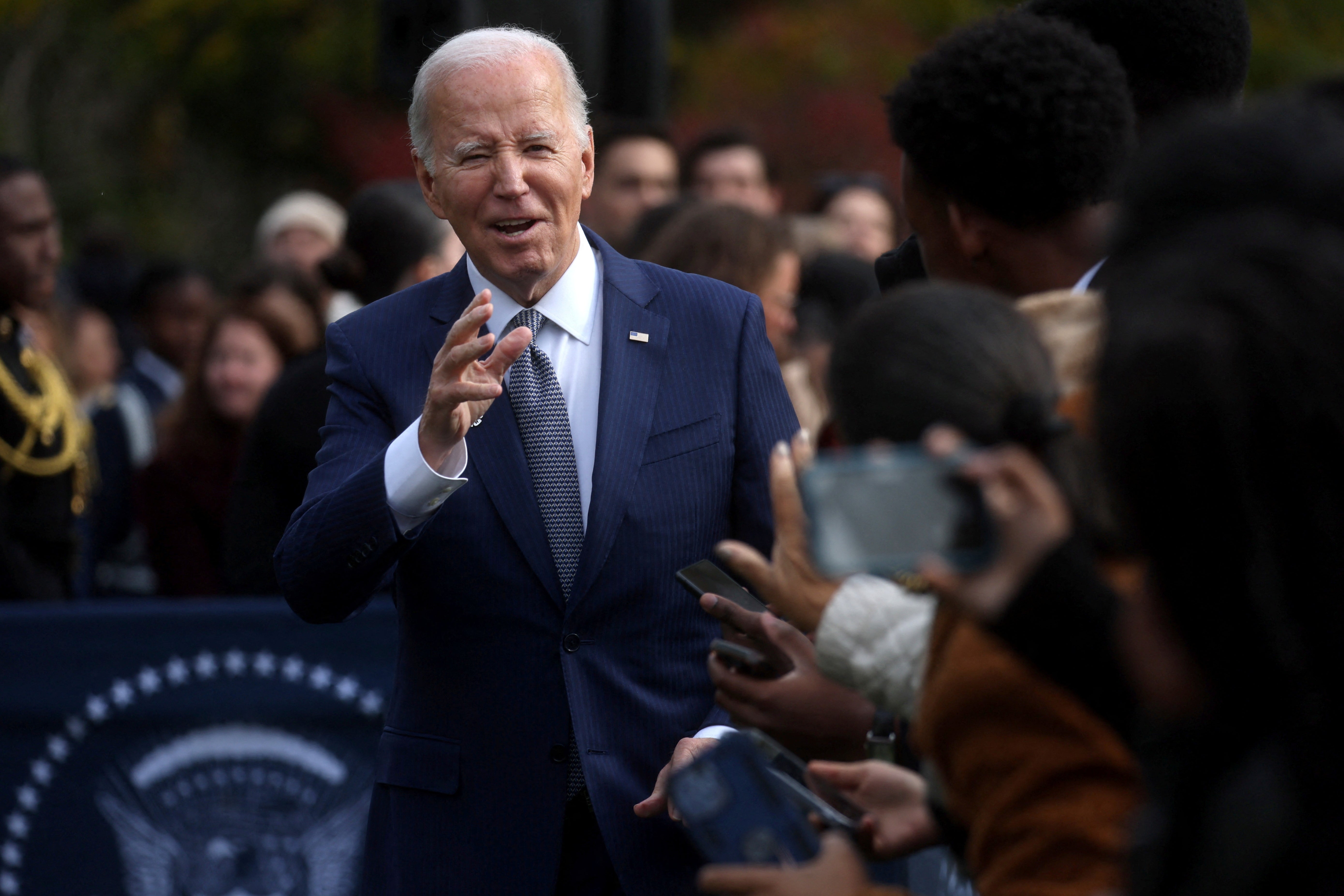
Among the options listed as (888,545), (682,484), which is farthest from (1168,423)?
(682,484)

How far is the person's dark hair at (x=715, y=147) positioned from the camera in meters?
7.32

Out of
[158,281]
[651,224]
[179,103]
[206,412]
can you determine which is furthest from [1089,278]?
[179,103]

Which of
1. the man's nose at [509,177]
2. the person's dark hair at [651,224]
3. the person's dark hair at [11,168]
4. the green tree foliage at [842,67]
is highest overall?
the green tree foliage at [842,67]

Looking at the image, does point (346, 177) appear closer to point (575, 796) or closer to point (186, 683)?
point (186, 683)

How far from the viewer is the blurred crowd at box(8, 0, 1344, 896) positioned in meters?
1.30

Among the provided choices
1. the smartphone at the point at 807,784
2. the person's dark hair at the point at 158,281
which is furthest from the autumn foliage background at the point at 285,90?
the smartphone at the point at 807,784

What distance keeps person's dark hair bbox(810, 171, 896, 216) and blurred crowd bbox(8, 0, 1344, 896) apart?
5.29 meters

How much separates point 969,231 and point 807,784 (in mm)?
790

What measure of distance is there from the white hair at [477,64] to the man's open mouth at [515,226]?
0.17 meters

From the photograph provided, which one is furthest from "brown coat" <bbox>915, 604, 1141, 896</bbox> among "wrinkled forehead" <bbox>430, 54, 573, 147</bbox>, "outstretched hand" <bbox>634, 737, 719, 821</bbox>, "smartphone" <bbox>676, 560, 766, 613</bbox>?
"wrinkled forehead" <bbox>430, 54, 573, 147</bbox>

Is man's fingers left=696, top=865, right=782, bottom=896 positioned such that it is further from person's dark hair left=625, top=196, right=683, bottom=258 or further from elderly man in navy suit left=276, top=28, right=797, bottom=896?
person's dark hair left=625, top=196, right=683, bottom=258

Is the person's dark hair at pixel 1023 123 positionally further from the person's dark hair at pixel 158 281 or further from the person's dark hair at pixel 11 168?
the person's dark hair at pixel 158 281

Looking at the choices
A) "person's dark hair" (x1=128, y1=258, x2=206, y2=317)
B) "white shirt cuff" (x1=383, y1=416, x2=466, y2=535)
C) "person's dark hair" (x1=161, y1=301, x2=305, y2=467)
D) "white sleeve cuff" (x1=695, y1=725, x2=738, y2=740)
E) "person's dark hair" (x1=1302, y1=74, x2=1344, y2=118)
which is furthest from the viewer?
"person's dark hair" (x1=128, y1=258, x2=206, y2=317)

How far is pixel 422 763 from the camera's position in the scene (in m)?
2.77
